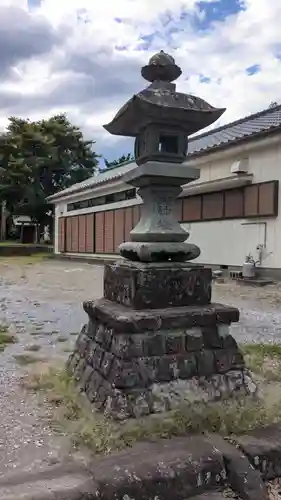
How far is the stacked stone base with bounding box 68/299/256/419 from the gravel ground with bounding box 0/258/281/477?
Result: 40cm

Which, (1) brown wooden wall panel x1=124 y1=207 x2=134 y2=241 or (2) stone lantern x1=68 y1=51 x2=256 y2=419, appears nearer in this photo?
(2) stone lantern x1=68 y1=51 x2=256 y2=419

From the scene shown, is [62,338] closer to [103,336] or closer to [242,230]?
[103,336]

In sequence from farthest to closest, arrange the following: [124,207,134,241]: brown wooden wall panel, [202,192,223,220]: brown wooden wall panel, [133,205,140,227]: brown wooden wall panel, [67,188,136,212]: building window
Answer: [67,188,136,212]: building window < [124,207,134,241]: brown wooden wall panel < [133,205,140,227]: brown wooden wall panel < [202,192,223,220]: brown wooden wall panel

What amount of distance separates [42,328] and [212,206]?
266 inches

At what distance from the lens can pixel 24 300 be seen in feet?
25.4

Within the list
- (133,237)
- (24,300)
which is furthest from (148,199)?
(24,300)

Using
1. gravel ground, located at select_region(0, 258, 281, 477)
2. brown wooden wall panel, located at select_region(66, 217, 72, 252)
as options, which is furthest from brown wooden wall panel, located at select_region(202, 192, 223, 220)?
brown wooden wall panel, located at select_region(66, 217, 72, 252)

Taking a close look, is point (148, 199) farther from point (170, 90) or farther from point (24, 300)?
point (24, 300)

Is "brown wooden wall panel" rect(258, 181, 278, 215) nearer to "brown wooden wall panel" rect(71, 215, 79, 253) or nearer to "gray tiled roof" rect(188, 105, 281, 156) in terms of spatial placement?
"gray tiled roof" rect(188, 105, 281, 156)

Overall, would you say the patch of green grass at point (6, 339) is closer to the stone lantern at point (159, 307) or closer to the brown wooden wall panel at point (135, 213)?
the stone lantern at point (159, 307)

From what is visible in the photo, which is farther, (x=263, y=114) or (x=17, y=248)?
(x=17, y=248)

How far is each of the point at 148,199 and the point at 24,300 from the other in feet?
17.7

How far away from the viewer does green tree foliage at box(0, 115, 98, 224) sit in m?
24.1

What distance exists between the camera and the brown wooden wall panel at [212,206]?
10.7m
